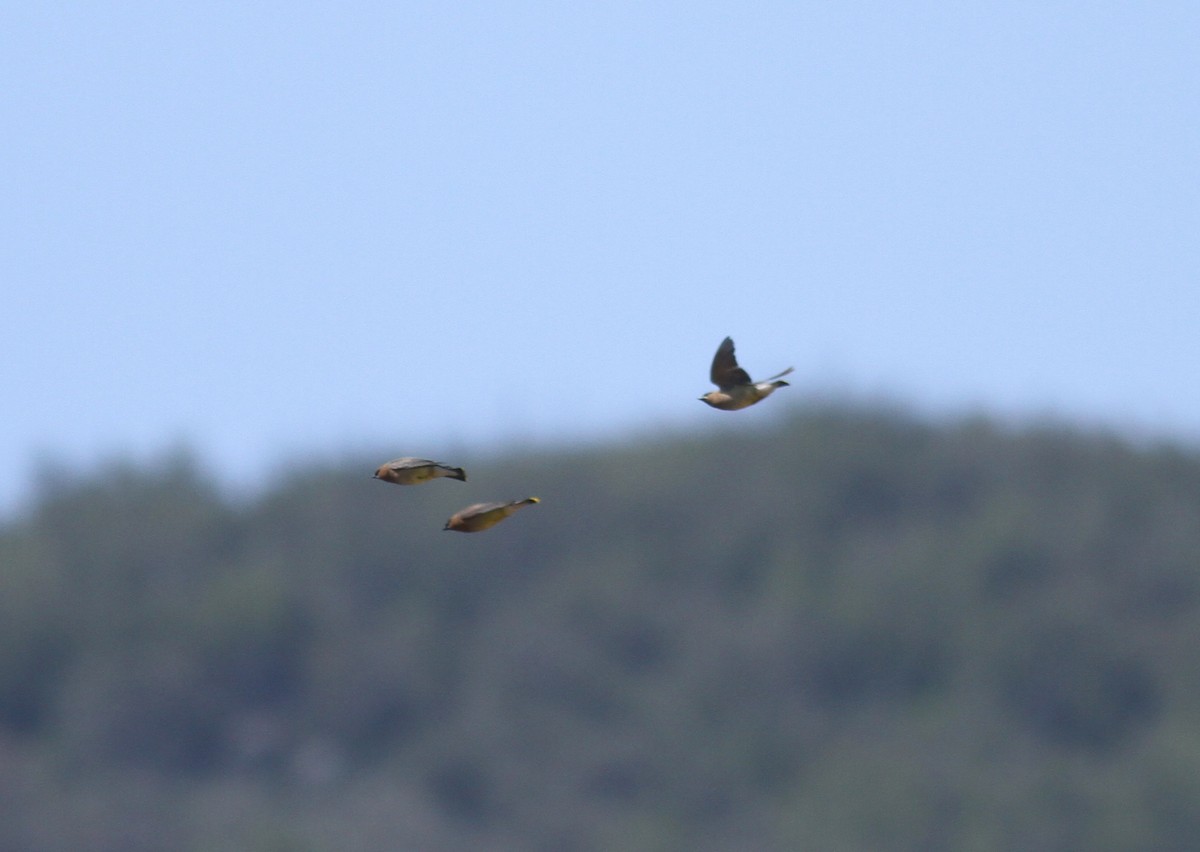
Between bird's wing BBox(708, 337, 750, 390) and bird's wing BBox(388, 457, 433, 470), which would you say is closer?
bird's wing BBox(388, 457, 433, 470)

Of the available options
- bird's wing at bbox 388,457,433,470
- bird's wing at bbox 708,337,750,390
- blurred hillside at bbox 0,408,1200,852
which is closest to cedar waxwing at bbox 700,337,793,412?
bird's wing at bbox 708,337,750,390

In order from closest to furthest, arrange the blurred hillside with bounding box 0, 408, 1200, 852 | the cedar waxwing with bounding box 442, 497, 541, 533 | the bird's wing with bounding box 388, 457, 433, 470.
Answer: the cedar waxwing with bounding box 442, 497, 541, 533
the bird's wing with bounding box 388, 457, 433, 470
the blurred hillside with bounding box 0, 408, 1200, 852

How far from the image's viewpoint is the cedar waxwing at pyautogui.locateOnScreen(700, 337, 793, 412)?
597 centimetres

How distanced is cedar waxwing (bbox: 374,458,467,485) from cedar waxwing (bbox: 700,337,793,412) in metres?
0.76

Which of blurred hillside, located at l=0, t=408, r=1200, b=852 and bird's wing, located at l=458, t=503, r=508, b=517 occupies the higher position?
bird's wing, located at l=458, t=503, r=508, b=517

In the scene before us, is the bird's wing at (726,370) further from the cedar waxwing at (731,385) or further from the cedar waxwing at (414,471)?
the cedar waxwing at (414,471)

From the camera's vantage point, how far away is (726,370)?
243 inches

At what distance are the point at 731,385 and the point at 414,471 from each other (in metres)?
0.96

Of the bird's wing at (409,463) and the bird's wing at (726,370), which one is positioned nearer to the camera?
the bird's wing at (409,463)

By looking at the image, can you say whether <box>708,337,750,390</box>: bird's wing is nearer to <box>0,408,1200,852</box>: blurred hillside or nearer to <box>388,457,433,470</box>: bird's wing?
<box>388,457,433,470</box>: bird's wing

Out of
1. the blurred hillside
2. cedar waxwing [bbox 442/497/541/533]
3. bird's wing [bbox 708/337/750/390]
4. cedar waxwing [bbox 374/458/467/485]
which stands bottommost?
the blurred hillside

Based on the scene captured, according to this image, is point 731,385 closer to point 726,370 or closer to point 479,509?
point 726,370

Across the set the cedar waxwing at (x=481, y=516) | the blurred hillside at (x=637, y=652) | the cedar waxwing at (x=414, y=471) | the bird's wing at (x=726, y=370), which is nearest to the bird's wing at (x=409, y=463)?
the cedar waxwing at (x=414, y=471)

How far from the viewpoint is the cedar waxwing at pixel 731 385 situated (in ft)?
19.6
